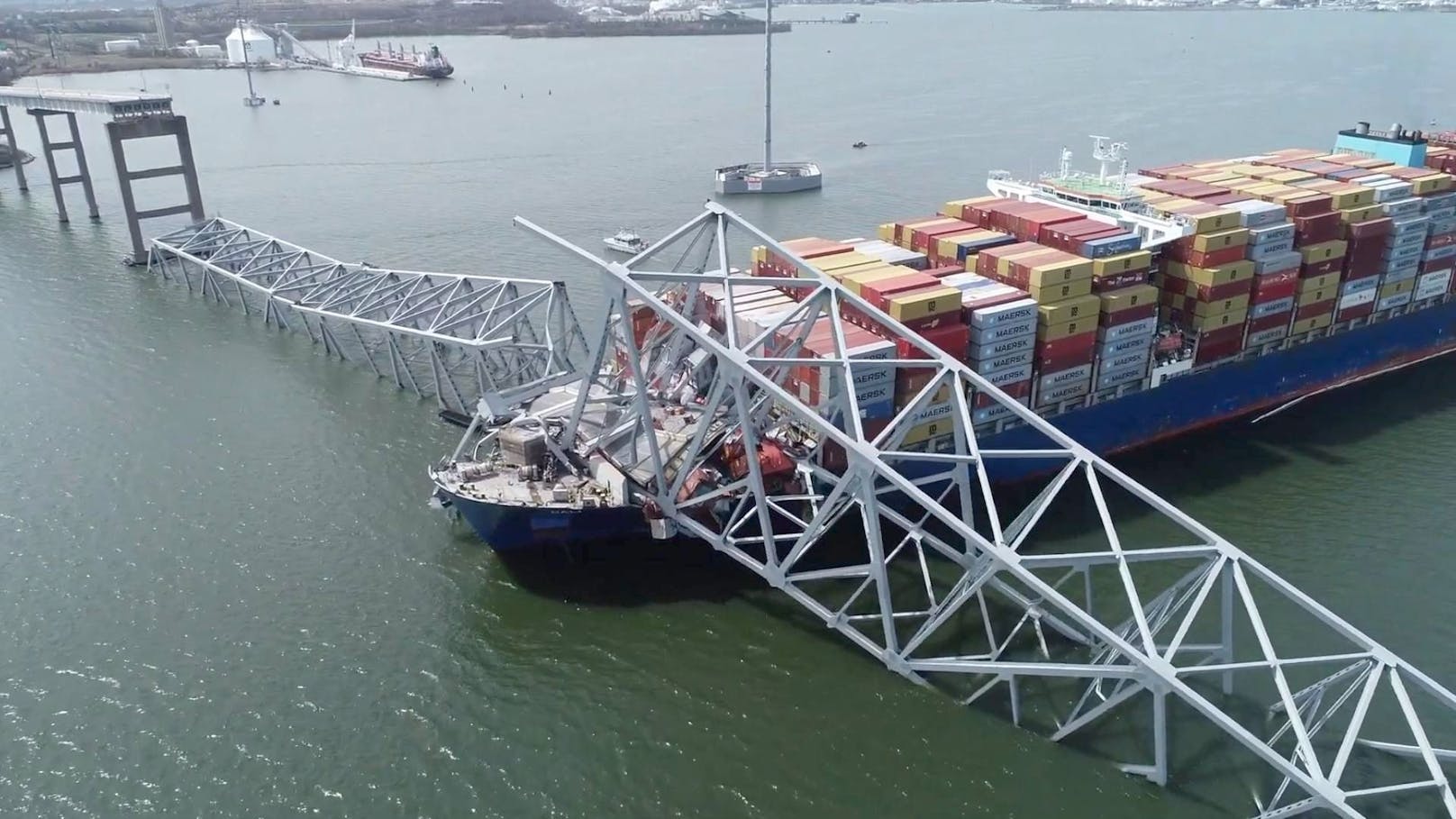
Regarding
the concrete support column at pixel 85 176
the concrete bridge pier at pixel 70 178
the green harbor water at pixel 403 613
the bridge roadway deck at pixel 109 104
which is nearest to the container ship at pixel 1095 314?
the green harbor water at pixel 403 613

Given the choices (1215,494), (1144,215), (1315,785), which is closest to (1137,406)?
(1215,494)

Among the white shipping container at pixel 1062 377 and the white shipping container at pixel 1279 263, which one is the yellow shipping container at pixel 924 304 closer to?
the white shipping container at pixel 1062 377

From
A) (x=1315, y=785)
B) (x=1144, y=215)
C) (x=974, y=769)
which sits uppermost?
(x=1144, y=215)

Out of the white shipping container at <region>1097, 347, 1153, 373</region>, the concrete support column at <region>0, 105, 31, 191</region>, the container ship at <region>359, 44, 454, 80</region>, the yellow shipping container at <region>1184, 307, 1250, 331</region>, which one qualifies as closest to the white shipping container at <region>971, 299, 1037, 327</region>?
the white shipping container at <region>1097, 347, 1153, 373</region>

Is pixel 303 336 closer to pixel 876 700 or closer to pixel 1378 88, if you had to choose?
pixel 876 700

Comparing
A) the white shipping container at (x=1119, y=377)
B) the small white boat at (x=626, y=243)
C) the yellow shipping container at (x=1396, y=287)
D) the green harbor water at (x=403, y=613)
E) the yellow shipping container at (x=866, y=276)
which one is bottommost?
the green harbor water at (x=403, y=613)

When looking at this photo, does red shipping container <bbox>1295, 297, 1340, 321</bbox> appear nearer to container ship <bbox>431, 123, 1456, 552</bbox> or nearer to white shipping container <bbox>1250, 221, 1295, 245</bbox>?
container ship <bbox>431, 123, 1456, 552</bbox>
